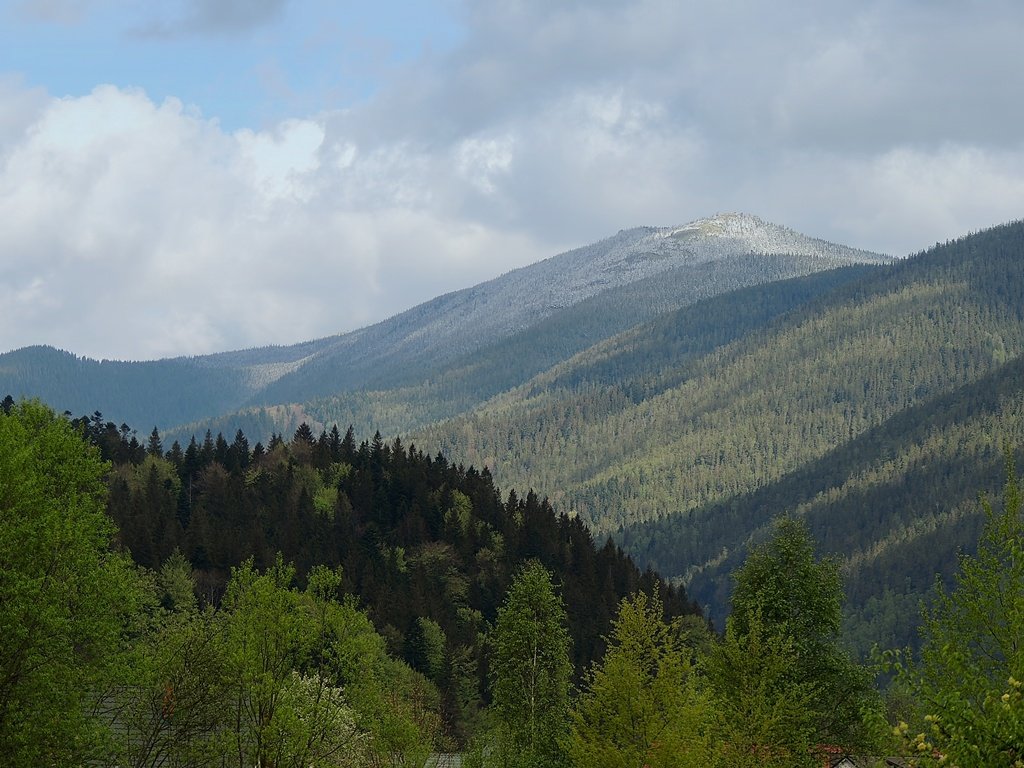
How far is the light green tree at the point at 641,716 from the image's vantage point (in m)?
51.1

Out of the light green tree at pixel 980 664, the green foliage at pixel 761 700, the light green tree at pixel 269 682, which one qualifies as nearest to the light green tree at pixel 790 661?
the green foliage at pixel 761 700

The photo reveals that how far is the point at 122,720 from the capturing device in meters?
48.8

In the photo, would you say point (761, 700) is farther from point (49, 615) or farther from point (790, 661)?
point (49, 615)

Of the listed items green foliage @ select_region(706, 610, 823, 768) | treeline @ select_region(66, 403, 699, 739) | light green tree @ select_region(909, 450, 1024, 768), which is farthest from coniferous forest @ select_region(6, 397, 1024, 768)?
treeline @ select_region(66, 403, 699, 739)

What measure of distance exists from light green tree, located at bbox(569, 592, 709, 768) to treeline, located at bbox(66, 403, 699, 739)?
69.2m

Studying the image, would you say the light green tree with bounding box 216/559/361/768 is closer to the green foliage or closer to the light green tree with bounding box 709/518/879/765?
the green foliage

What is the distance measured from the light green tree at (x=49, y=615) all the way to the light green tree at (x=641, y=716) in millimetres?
18737

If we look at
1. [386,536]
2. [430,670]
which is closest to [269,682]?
[430,670]

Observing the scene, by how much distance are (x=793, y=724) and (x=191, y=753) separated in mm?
30124

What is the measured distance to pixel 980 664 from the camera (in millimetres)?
34781

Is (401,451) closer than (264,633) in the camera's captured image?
No

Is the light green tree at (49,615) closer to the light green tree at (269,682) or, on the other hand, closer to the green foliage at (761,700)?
the light green tree at (269,682)

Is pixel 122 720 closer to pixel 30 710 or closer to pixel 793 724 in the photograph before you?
pixel 30 710

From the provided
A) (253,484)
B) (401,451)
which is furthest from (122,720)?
(401,451)
